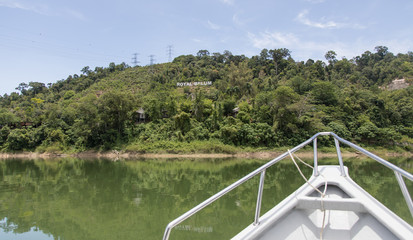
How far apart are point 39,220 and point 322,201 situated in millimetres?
8537

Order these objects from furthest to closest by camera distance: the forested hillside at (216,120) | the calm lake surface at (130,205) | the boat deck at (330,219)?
the forested hillside at (216,120)
the calm lake surface at (130,205)
the boat deck at (330,219)

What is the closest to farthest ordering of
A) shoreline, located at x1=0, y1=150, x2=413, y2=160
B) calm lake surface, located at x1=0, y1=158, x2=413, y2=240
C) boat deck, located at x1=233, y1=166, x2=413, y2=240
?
boat deck, located at x1=233, y1=166, x2=413, y2=240, calm lake surface, located at x1=0, y1=158, x2=413, y2=240, shoreline, located at x1=0, y1=150, x2=413, y2=160

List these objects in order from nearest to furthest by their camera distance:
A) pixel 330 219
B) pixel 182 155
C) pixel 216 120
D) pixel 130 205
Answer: pixel 330 219 → pixel 130 205 → pixel 182 155 → pixel 216 120

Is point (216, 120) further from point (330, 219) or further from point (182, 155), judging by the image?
point (330, 219)

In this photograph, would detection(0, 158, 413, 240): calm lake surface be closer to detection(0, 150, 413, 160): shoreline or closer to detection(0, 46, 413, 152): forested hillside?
detection(0, 150, 413, 160): shoreline

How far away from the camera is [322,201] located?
7.36ft

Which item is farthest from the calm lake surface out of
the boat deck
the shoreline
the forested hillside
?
the forested hillside

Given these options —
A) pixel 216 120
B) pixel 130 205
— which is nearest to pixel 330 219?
pixel 130 205

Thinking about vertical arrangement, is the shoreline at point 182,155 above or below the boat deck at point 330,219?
below

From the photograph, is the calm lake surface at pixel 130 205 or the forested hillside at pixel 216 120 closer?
the calm lake surface at pixel 130 205

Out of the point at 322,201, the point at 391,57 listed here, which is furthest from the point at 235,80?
the point at 391,57

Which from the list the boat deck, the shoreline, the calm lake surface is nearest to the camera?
the boat deck

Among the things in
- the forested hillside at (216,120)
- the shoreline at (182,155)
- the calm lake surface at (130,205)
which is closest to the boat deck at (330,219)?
the calm lake surface at (130,205)

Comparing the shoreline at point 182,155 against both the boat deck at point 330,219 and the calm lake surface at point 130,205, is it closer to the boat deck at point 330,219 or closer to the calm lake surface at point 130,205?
the calm lake surface at point 130,205
